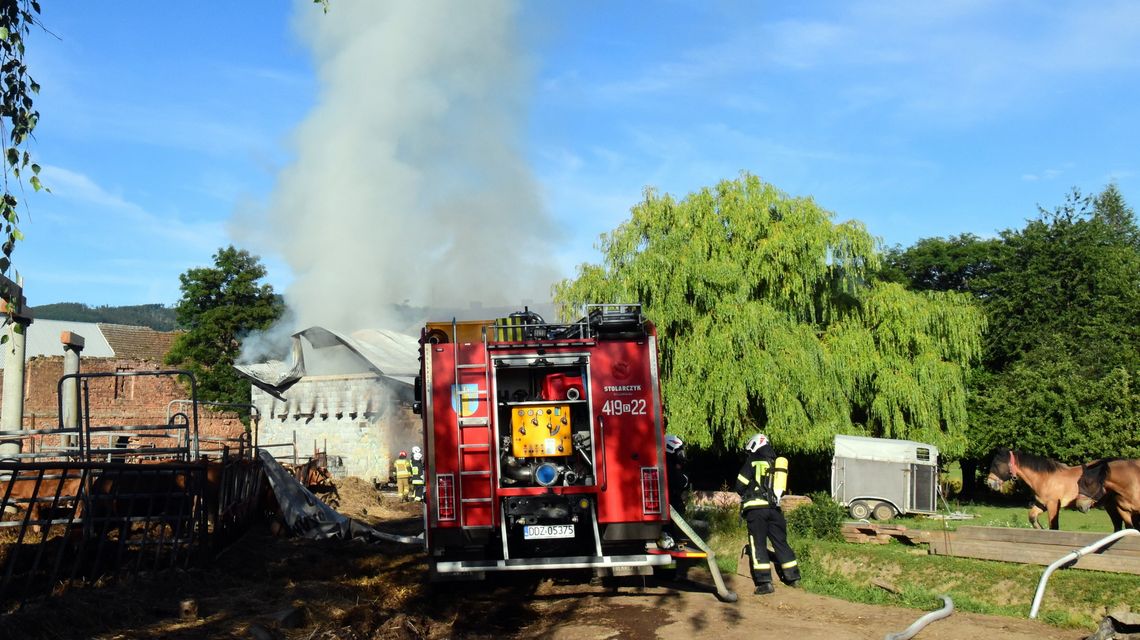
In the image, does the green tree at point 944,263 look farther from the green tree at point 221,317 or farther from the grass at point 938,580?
the grass at point 938,580

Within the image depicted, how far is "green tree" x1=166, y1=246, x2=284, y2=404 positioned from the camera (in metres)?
43.7

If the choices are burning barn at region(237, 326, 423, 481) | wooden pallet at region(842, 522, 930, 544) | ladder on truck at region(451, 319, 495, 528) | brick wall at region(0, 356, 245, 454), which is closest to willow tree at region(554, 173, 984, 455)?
wooden pallet at region(842, 522, 930, 544)

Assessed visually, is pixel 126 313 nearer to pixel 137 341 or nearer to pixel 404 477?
pixel 137 341

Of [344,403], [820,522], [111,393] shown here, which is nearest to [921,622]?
[820,522]

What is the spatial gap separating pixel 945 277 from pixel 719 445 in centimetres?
4774

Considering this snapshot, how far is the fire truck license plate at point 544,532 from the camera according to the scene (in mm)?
9414

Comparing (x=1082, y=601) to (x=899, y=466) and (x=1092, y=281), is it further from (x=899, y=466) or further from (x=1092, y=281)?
(x=1092, y=281)

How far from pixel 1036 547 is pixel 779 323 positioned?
1271cm

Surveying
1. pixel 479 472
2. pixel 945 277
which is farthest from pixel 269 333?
pixel 945 277

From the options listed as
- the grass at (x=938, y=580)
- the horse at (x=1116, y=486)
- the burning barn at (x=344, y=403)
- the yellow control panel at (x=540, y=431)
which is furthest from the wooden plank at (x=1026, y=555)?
the burning barn at (x=344, y=403)

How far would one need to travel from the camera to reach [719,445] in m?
23.8

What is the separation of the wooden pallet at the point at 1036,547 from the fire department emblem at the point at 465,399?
615 centimetres

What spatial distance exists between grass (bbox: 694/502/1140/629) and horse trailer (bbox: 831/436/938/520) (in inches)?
370

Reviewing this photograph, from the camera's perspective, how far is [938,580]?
1136cm
